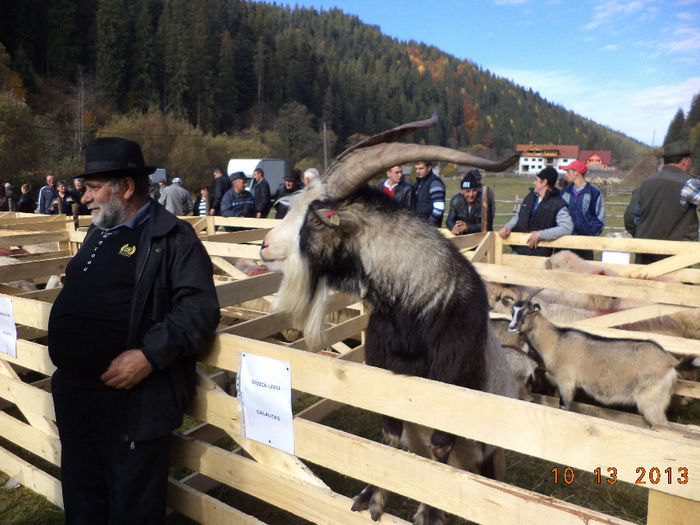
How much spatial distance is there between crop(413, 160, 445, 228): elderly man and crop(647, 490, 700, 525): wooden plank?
497cm

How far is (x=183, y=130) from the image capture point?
5328cm

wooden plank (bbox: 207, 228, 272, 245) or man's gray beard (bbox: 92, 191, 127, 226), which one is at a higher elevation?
man's gray beard (bbox: 92, 191, 127, 226)

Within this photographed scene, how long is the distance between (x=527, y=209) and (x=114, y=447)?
560 cm

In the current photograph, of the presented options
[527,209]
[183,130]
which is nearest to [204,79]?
[183,130]

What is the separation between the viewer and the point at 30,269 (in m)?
4.55

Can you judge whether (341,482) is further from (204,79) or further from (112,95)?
(204,79)

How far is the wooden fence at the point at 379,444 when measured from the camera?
1.45 metres

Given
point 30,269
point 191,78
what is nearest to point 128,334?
point 30,269

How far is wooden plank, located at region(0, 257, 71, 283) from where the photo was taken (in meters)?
4.29

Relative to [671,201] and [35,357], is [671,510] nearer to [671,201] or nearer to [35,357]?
[35,357]

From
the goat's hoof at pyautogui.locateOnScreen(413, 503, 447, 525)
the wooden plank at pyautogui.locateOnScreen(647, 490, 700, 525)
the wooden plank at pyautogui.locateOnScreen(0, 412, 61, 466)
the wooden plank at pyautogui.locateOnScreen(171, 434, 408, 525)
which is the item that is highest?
the wooden plank at pyautogui.locateOnScreen(647, 490, 700, 525)

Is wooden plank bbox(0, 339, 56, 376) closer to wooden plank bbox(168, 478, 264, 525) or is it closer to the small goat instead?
wooden plank bbox(168, 478, 264, 525)

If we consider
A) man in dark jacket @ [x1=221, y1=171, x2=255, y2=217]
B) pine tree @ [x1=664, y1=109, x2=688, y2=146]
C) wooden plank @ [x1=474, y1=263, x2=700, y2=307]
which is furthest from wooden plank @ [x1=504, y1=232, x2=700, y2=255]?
pine tree @ [x1=664, y1=109, x2=688, y2=146]

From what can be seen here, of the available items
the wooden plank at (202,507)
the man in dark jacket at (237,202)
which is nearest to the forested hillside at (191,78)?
the man in dark jacket at (237,202)
